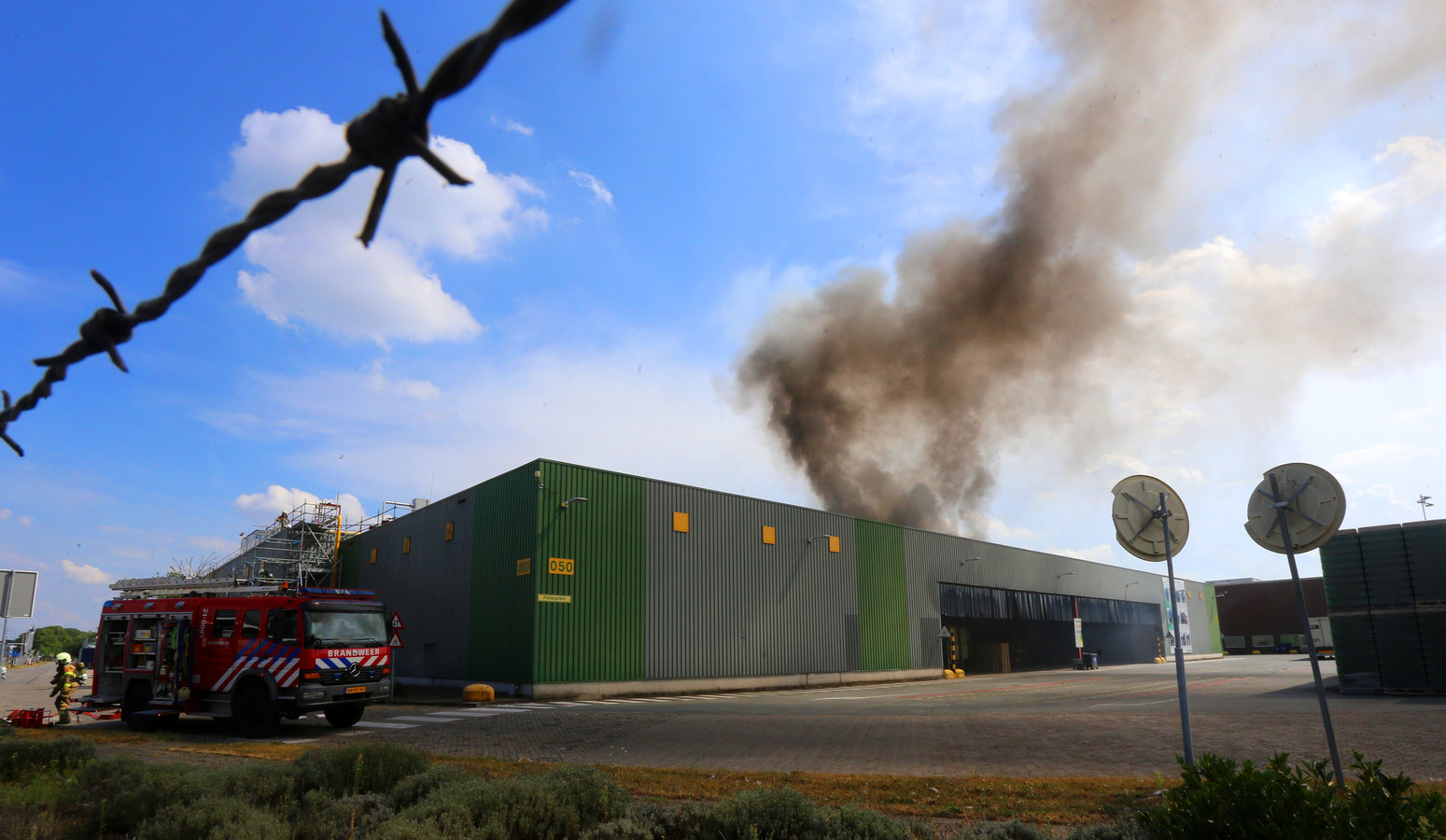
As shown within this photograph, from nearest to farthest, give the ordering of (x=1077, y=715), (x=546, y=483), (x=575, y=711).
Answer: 1. (x=1077, y=715)
2. (x=575, y=711)
3. (x=546, y=483)

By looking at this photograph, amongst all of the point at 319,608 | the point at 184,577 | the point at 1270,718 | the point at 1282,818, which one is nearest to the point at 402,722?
the point at 319,608

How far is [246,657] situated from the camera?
1501cm

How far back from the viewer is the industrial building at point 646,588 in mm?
25531

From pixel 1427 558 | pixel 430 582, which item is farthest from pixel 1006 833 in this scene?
pixel 430 582

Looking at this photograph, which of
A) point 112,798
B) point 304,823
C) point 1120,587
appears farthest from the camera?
point 1120,587

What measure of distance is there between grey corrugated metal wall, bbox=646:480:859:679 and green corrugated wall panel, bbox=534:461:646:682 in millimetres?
726

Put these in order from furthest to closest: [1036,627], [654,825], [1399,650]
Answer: [1036,627], [1399,650], [654,825]

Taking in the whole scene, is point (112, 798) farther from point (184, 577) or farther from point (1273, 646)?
point (1273, 646)

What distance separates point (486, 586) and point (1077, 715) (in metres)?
19.2

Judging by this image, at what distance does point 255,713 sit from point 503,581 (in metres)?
11.6

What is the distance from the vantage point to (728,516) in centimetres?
3162

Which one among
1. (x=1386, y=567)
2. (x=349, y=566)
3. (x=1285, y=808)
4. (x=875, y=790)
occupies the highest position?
(x=349, y=566)

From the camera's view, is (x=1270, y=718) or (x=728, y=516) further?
(x=728, y=516)

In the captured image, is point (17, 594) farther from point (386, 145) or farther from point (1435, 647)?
point (1435, 647)
